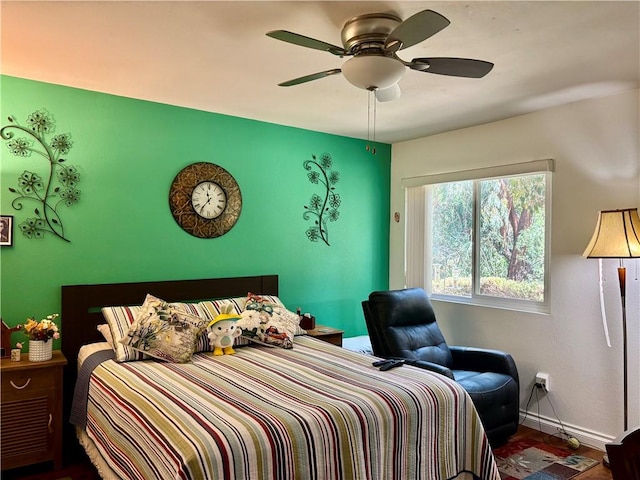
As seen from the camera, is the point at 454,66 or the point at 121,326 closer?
the point at 454,66

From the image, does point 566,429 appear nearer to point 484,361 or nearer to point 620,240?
point 484,361

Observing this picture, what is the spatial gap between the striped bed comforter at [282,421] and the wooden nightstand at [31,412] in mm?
334

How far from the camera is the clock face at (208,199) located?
3.79 meters

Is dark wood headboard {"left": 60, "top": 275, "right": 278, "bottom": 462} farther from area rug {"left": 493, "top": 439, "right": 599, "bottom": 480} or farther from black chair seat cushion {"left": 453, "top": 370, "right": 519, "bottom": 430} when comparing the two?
area rug {"left": 493, "top": 439, "right": 599, "bottom": 480}

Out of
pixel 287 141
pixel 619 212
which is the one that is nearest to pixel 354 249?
pixel 287 141

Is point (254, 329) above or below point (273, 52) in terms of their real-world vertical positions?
below

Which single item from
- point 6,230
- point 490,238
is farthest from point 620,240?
point 6,230

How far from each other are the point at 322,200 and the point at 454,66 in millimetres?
2454

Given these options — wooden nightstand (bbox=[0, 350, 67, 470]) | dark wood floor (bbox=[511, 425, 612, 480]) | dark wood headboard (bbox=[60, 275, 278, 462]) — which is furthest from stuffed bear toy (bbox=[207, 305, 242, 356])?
dark wood floor (bbox=[511, 425, 612, 480])

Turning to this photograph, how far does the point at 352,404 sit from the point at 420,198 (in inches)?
117

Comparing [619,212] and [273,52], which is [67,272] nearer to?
[273,52]

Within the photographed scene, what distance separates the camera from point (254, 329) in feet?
10.8

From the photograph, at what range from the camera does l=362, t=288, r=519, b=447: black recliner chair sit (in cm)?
322

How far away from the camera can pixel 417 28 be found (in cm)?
185
